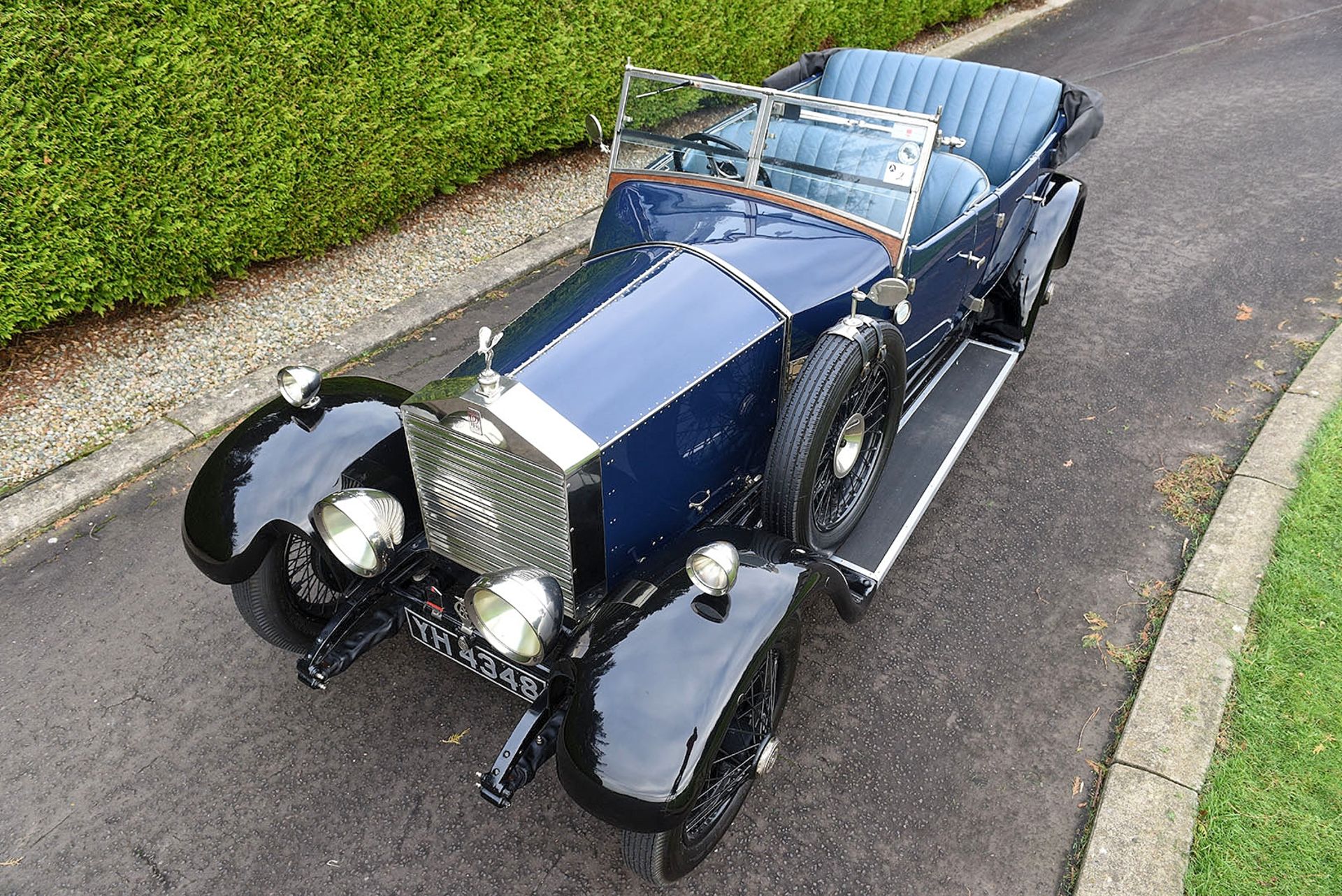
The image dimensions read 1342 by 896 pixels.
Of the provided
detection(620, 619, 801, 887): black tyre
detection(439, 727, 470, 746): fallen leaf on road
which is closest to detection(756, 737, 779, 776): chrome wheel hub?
detection(620, 619, 801, 887): black tyre

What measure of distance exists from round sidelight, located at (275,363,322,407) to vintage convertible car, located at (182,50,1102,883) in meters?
0.01

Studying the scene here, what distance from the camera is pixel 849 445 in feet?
11.3

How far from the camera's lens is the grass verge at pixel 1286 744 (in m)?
2.74

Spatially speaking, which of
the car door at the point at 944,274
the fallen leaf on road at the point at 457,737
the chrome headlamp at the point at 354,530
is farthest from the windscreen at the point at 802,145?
the fallen leaf on road at the point at 457,737

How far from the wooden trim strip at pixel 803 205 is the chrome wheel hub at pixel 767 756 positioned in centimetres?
198

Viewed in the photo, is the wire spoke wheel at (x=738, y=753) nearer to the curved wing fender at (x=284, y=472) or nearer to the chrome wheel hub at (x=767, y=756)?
the chrome wheel hub at (x=767, y=756)

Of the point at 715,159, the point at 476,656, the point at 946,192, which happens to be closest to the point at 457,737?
the point at 476,656

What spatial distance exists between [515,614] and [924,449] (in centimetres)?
228

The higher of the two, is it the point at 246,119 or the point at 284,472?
the point at 246,119

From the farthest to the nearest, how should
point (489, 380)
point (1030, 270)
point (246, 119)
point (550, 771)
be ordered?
1. point (246, 119)
2. point (1030, 270)
3. point (550, 771)
4. point (489, 380)

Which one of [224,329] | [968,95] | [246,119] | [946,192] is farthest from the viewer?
[968,95]

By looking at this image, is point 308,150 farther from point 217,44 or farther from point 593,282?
point 593,282

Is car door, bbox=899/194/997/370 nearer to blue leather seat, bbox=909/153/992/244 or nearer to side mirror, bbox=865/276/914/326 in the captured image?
blue leather seat, bbox=909/153/992/244

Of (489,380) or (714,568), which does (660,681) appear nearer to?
(714,568)
